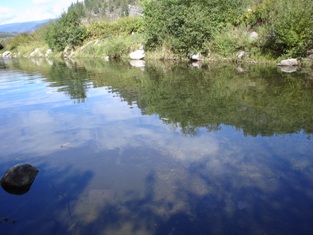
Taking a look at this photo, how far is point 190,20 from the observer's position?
92.8 ft

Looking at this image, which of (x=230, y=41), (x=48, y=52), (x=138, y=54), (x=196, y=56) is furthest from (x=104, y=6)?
(x=230, y=41)

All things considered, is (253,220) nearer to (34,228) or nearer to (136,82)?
(34,228)

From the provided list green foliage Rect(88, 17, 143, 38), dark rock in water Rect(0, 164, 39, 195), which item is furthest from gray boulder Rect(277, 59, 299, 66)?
green foliage Rect(88, 17, 143, 38)

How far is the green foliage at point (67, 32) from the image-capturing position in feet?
175

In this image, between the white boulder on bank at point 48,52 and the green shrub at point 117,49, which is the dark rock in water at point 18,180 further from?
the white boulder on bank at point 48,52

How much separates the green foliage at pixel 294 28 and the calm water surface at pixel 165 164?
402 inches

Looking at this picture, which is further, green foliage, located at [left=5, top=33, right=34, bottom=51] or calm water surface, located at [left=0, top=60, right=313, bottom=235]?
green foliage, located at [left=5, top=33, right=34, bottom=51]

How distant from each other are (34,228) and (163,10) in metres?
30.7

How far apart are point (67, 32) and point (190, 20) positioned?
32.8 meters

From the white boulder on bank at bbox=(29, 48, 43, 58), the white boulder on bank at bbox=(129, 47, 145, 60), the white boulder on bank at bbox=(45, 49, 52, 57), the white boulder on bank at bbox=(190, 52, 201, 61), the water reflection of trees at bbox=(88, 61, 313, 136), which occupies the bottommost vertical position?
the white boulder on bank at bbox=(29, 48, 43, 58)

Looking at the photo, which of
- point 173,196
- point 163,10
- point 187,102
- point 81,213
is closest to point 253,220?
point 173,196

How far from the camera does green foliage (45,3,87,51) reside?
5334cm

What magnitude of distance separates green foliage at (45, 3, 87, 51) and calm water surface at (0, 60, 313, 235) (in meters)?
44.3

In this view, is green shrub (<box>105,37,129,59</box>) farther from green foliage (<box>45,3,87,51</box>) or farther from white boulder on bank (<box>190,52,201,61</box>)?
green foliage (<box>45,3,87,51</box>)
